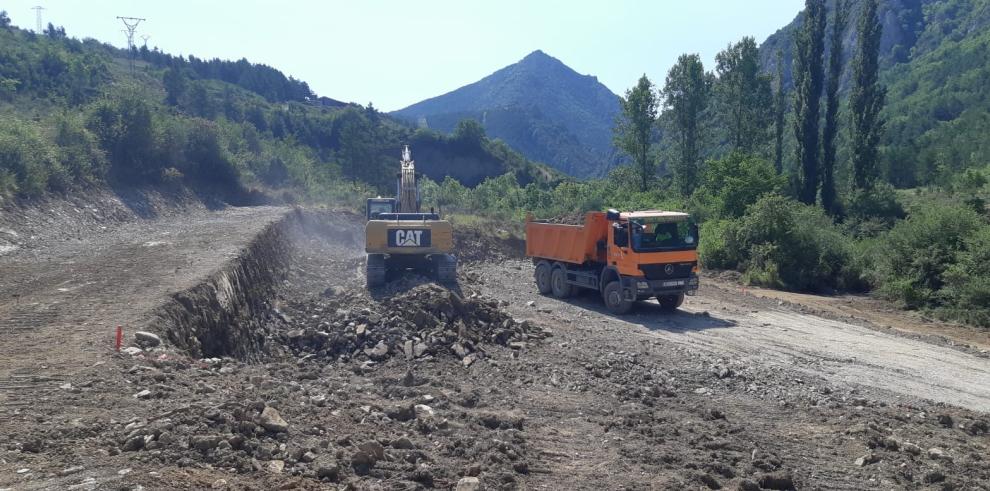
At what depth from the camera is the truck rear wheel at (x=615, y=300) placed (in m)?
17.0

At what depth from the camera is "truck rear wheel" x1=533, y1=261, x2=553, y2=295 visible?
20283 millimetres

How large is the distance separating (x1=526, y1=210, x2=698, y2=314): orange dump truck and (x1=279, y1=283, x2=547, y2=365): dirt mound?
2.85m

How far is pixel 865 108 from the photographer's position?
1559 inches

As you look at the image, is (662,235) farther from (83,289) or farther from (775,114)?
(775,114)

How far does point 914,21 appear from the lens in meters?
122

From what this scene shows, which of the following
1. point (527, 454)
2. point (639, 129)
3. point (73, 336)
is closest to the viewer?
point (527, 454)

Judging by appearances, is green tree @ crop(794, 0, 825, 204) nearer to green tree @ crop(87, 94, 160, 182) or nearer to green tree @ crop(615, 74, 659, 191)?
green tree @ crop(615, 74, 659, 191)

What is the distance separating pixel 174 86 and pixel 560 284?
227 feet

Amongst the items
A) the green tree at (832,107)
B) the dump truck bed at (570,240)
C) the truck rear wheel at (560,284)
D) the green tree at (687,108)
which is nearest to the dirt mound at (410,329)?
the dump truck bed at (570,240)

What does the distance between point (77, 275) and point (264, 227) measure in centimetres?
1109

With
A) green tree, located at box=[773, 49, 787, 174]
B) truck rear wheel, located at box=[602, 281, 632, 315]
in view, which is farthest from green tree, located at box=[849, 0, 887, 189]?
truck rear wheel, located at box=[602, 281, 632, 315]

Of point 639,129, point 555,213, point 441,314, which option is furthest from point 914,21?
point 441,314

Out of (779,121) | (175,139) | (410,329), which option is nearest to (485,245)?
(410,329)

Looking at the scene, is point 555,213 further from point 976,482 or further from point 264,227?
point 976,482
